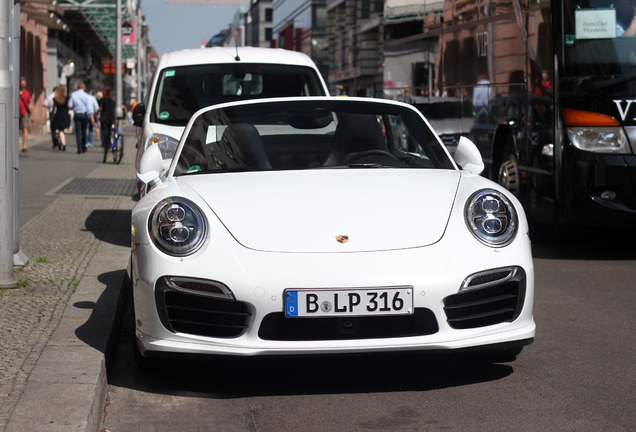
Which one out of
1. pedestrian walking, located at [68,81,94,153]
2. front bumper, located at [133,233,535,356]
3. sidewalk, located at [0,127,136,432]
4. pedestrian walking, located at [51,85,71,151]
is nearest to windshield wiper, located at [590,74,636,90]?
sidewalk, located at [0,127,136,432]

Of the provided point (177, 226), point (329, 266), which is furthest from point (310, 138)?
point (329, 266)

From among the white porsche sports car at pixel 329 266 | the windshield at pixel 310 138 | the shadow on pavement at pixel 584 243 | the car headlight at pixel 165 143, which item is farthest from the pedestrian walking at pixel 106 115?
the white porsche sports car at pixel 329 266

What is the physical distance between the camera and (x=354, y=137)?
226 inches

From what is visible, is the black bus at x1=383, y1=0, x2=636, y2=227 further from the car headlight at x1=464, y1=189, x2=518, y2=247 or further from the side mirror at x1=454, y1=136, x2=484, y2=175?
the car headlight at x1=464, y1=189, x2=518, y2=247

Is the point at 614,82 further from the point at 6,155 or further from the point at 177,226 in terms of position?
the point at 177,226

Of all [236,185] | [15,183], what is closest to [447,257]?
[236,185]

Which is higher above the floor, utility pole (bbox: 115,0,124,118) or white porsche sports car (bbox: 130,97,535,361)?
utility pole (bbox: 115,0,124,118)

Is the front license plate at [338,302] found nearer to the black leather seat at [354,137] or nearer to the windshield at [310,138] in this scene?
the windshield at [310,138]

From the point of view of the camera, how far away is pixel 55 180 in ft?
54.8

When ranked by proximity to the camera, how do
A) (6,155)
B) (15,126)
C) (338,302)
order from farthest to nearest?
(15,126) < (6,155) < (338,302)

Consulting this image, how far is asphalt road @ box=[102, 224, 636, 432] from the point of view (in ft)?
13.7

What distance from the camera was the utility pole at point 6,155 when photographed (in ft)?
21.7

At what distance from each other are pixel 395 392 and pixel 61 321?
1.83 meters

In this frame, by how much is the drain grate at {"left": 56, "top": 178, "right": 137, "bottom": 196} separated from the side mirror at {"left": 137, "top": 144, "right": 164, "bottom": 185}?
840 cm
